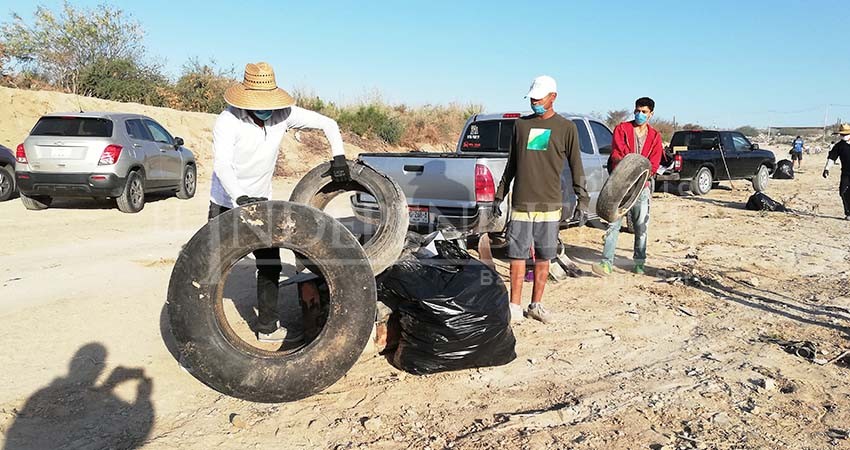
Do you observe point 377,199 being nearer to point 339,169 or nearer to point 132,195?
point 339,169

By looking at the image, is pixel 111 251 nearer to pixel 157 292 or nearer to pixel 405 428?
pixel 157 292

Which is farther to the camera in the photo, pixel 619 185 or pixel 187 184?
pixel 187 184

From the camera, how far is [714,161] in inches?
678

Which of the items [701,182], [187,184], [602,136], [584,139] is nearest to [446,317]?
[584,139]

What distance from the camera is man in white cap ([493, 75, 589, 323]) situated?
5.03 m

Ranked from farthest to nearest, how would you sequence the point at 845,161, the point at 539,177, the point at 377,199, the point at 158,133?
the point at 158,133 < the point at 845,161 < the point at 539,177 < the point at 377,199

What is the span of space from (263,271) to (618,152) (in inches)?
165

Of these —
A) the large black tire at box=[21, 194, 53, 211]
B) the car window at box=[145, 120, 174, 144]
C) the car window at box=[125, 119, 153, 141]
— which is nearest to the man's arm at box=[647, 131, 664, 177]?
the car window at box=[125, 119, 153, 141]

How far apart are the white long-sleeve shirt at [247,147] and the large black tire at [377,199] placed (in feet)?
1.08

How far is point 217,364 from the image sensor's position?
3451 millimetres

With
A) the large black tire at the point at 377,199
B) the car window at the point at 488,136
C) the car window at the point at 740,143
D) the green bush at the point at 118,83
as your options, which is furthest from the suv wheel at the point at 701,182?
the green bush at the point at 118,83

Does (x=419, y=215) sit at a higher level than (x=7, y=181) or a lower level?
higher

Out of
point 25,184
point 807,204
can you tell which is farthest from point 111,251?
point 807,204

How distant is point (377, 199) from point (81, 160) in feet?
25.5
